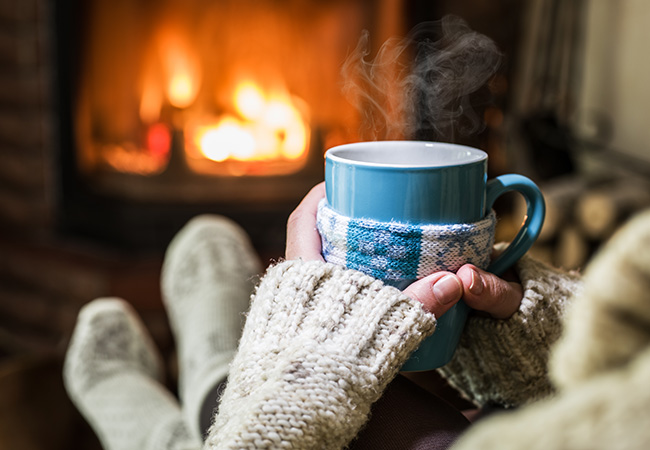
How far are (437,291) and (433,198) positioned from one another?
0.07 meters

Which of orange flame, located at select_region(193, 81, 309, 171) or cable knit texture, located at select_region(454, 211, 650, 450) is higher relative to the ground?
cable knit texture, located at select_region(454, 211, 650, 450)

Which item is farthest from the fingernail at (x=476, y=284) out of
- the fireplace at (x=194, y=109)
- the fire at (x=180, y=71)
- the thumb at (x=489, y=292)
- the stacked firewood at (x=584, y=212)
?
the fire at (x=180, y=71)

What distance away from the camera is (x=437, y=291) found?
45 cm

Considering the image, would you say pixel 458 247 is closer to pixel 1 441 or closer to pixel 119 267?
pixel 1 441

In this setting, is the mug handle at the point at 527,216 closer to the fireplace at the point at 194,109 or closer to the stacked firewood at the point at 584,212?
the stacked firewood at the point at 584,212

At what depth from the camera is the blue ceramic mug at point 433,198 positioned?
442 mm

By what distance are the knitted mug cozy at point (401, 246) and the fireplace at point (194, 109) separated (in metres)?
1.10

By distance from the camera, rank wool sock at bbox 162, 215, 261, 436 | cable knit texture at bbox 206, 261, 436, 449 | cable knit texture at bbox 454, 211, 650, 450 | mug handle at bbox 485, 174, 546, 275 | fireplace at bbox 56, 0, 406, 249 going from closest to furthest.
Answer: cable knit texture at bbox 454, 211, 650, 450 < cable knit texture at bbox 206, 261, 436, 449 < mug handle at bbox 485, 174, 546, 275 < wool sock at bbox 162, 215, 261, 436 < fireplace at bbox 56, 0, 406, 249

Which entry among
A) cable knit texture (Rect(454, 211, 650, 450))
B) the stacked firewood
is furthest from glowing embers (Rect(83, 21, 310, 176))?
cable knit texture (Rect(454, 211, 650, 450))

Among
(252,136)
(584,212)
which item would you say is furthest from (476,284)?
(252,136)

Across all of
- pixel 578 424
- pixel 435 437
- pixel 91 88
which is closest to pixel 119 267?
pixel 91 88

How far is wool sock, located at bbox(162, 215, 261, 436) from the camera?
32.6 inches

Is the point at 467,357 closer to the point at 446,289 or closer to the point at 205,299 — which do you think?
the point at 446,289

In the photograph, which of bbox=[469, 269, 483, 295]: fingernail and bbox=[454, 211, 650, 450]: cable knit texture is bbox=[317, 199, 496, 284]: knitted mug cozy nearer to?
bbox=[469, 269, 483, 295]: fingernail
